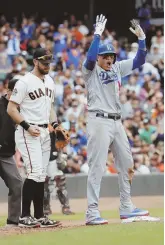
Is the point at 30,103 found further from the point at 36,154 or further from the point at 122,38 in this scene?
the point at 122,38

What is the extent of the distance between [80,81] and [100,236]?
45.1 feet

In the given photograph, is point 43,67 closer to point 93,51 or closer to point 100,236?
point 93,51

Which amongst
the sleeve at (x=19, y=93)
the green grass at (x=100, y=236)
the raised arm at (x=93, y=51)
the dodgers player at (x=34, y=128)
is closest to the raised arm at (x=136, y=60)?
the raised arm at (x=93, y=51)

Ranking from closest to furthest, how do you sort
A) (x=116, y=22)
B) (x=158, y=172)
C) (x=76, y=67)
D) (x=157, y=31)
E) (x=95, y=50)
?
1. (x=95, y=50)
2. (x=158, y=172)
3. (x=76, y=67)
4. (x=157, y=31)
5. (x=116, y=22)

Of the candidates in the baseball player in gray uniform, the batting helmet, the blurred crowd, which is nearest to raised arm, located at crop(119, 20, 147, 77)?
the baseball player in gray uniform

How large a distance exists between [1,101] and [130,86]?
1232 centimetres

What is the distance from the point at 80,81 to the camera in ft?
71.5

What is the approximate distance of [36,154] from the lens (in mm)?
9195

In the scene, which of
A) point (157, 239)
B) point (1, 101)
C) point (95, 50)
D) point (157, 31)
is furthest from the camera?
point (157, 31)

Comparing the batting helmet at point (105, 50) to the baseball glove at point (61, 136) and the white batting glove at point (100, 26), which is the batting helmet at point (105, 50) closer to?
the white batting glove at point (100, 26)

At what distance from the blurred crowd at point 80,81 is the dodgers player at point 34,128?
25.3 feet

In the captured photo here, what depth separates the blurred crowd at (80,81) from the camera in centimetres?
1877

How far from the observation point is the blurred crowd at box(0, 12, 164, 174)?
18766 millimetres

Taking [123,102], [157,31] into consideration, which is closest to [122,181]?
[123,102]
